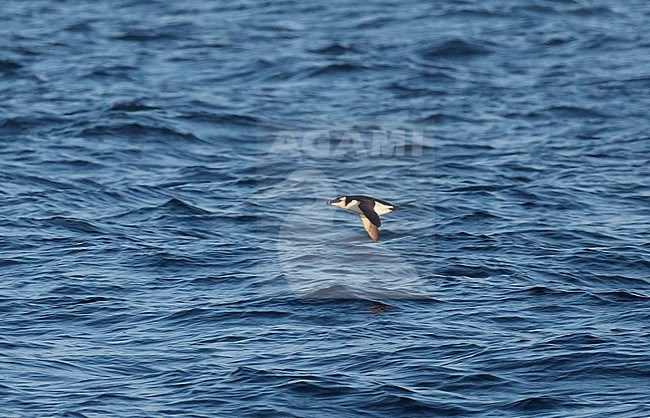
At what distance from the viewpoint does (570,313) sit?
1778 cm

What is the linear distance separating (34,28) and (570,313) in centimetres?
2386

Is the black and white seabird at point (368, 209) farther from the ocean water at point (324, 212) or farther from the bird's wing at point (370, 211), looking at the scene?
the ocean water at point (324, 212)

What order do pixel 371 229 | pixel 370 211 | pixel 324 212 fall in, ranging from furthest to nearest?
1. pixel 324 212
2. pixel 371 229
3. pixel 370 211

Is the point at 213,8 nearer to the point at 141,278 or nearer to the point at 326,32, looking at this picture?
the point at 326,32

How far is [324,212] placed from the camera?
76.0ft

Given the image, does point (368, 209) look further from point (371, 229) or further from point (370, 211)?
point (371, 229)

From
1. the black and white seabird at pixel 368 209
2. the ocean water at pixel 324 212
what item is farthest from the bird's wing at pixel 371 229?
the ocean water at pixel 324 212

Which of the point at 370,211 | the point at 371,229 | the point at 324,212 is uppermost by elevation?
the point at 370,211

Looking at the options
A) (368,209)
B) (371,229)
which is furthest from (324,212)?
(368,209)

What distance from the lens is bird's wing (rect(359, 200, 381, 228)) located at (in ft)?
56.7

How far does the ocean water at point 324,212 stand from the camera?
1553 centimetres

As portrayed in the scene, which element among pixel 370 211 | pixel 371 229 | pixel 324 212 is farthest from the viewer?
pixel 324 212

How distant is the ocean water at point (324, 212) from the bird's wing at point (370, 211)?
1377 millimetres

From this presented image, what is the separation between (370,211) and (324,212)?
551 centimetres
